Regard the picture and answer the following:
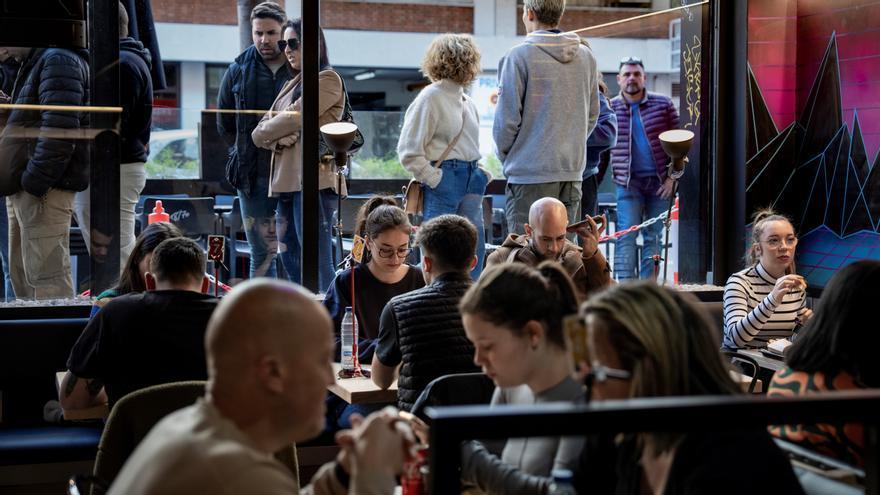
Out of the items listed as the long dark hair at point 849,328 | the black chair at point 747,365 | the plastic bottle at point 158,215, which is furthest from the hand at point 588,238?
the long dark hair at point 849,328

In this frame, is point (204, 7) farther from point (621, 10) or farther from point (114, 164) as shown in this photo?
point (621, 10)

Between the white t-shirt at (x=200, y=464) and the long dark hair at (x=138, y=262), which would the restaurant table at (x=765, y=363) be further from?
the white t-shirt at (x=200, y=464)

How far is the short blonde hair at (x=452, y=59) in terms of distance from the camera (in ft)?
20.1

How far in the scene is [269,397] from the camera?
1.61 meters

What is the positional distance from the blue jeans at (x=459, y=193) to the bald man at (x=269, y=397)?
176 inches

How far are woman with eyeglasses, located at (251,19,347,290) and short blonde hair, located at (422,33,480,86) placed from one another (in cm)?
56

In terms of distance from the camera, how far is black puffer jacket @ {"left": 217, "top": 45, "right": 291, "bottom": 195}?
19.4 ft

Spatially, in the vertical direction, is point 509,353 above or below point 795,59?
below

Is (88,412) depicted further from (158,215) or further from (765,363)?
(765,363)

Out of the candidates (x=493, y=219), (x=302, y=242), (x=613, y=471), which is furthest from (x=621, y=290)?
(x=493, y=219)

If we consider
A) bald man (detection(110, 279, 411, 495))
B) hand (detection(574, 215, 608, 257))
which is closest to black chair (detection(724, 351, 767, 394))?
hand (detection(574, 215, 608, 257))

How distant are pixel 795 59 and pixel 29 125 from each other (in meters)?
4.37

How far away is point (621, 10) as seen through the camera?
6.66 metres

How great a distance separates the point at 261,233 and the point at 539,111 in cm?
167
